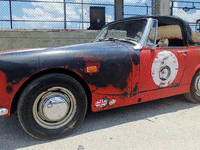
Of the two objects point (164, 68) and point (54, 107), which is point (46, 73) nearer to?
point (54, 107)

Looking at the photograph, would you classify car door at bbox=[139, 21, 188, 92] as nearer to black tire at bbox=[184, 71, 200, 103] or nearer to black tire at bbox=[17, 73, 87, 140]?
black tire at bbox=[184, 71, 200, 103]

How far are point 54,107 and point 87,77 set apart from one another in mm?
506

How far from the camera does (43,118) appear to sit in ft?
6.52

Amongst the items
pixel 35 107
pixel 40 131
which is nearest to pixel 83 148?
pixel 40 131

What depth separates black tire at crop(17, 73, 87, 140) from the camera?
186 centimetres

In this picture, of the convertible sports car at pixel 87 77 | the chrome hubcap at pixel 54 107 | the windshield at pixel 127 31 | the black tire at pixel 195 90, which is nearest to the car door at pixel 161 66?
the convertible sports car at pixel 87 77

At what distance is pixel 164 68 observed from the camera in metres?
2.64

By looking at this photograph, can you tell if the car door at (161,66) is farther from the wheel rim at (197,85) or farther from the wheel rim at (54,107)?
the wheel rim at (54,107)

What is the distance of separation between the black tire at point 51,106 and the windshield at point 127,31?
120 cm

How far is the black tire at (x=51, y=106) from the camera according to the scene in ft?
6.11

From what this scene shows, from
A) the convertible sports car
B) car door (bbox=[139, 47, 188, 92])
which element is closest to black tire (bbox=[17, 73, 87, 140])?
the convertible sports car

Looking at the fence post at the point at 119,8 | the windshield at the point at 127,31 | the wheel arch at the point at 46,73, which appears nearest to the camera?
the wheel arch at the point at 46,73

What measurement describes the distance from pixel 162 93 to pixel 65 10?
6448mm

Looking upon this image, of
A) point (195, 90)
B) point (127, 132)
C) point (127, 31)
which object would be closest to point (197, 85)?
point (195, 90)
